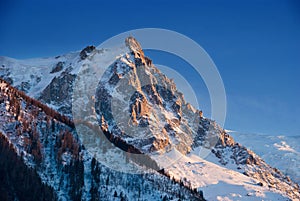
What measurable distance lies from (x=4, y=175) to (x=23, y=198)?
14.9 meters

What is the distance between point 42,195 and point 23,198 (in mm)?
9362

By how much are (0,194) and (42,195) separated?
64.2ft

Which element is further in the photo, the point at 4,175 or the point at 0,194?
the point at 4,175

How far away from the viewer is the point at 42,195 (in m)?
192

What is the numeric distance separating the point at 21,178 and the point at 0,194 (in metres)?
17.4

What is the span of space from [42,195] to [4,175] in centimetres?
1851

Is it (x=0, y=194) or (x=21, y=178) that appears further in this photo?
(x=21, y=178)

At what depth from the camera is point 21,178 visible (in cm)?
19500

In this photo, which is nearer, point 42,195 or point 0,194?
point 0,194

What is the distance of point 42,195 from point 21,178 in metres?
12.4

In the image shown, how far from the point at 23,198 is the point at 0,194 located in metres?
10.4

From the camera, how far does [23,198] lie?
185125 mm
